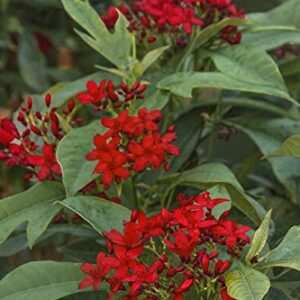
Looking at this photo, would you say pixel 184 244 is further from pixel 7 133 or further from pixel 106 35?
pixel 106 35

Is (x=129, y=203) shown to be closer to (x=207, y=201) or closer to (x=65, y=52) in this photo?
(x=207, y=201)

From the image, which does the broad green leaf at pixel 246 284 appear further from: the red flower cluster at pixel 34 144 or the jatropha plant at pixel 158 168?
the red flower cluster at pixel 34 144

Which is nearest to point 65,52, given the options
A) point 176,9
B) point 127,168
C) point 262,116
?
point 262,116

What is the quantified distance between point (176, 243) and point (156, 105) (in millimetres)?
408

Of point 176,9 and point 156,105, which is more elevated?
point 176,9

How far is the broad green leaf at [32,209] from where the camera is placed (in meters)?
1.38

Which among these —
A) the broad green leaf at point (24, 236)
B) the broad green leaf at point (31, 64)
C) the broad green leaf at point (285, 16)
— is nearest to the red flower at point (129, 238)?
the broad green leaf at point (24, 236)

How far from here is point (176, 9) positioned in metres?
1.58

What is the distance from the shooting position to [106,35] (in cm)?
160

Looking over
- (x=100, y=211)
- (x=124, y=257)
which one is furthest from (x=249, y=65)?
(x=124, y=257)

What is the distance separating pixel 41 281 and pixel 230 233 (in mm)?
300

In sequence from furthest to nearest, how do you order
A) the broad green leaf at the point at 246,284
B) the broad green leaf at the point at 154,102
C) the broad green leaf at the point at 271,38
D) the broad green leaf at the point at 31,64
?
1. the broad green leaf at the point at 31,64
2. the broad green leaf at the point at 271,38
3. the broad green leaf at the point at 154,102
4. the broad green leaf at the point at 246,284

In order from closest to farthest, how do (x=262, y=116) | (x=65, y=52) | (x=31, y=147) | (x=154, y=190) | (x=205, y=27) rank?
(x=31, y=147) < (x=154, y=190) < (x=205, y=27) < (x=262, y=116) < (x=65, y=52)

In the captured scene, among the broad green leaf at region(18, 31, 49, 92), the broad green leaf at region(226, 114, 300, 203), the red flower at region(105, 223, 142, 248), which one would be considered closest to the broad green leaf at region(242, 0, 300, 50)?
the broad green leaf at region(226, 114, 300, 203)
